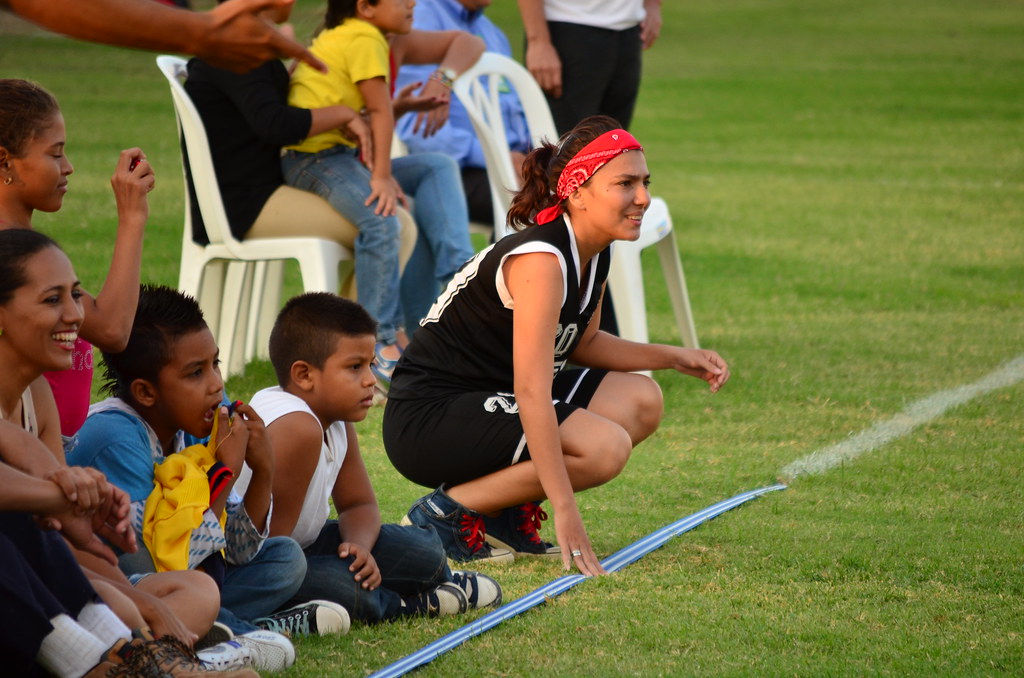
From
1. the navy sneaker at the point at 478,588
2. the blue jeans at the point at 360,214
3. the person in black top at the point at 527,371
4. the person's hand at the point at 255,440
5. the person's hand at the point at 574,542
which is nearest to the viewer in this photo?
the person's hand at the point at 255,440

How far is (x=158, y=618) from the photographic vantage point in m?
2.56

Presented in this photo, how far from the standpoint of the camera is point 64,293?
2682mm

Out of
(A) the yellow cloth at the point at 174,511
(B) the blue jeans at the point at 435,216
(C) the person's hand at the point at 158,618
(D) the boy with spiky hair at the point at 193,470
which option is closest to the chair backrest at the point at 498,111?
(B) the blue jeans at the point at 435,216

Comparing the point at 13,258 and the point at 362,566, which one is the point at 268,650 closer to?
the point at 362,566

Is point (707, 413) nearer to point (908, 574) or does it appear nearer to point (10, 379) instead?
point (908, 574)

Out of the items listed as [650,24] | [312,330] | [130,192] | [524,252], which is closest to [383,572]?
[312,330]

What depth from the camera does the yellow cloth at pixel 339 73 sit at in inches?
216

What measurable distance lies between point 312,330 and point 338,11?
8.57 ft

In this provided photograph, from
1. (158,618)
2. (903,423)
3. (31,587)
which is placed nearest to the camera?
(31,587)

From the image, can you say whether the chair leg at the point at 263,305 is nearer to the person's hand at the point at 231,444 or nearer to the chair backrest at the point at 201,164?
the chair backrest at the point at 201,164

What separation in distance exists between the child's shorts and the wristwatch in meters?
2.61

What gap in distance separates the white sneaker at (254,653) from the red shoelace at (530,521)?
3.60ft

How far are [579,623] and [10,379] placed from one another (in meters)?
1.28

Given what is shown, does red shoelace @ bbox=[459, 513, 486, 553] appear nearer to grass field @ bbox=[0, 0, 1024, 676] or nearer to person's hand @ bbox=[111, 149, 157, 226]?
grass field @ bbox=[0, 0, 1024, 676]
